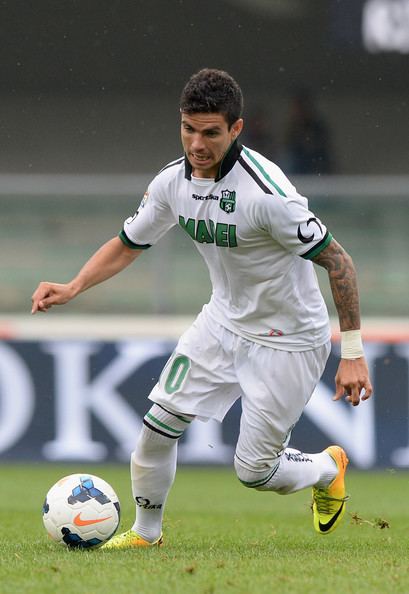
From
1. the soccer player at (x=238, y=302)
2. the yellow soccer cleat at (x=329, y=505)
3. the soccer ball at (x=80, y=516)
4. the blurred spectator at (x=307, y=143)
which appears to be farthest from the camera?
the blurred spectator at (x=307, y=143)

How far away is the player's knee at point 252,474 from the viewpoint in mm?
5766

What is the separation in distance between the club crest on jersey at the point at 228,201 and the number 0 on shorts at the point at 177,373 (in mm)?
775

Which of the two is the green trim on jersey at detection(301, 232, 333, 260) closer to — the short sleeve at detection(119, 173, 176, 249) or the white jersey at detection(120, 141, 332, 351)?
the white jersey at detection(120, 141, 332, 351)

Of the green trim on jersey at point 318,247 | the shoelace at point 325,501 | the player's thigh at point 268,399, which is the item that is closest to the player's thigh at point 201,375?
the player's thigh at point 268,399

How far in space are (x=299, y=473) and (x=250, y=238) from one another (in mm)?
1222

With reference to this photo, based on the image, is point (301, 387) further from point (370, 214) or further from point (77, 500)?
point (370, 214)

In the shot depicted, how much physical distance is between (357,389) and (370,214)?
18.4 feet

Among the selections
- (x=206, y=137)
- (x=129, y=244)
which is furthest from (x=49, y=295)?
(x=206, y=137)

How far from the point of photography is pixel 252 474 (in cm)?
579

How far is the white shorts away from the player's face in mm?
867

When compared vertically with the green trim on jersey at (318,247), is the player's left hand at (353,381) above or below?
below

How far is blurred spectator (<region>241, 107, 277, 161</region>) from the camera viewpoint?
1236cm

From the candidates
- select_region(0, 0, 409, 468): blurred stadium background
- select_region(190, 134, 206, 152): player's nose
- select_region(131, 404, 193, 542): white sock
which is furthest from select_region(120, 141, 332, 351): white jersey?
select_region(0, 0, 409, 468): blurred stadium background

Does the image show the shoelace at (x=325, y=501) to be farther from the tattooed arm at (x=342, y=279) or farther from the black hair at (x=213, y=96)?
the black hair at (x=213, y=96)
